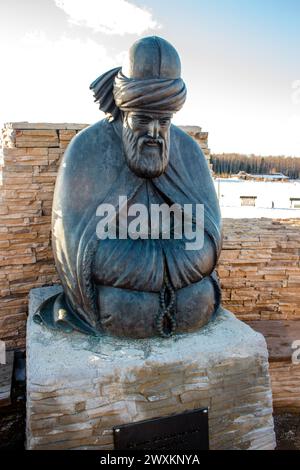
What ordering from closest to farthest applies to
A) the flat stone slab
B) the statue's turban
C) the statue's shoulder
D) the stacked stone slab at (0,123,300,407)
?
1. the statue's turban
2. the statue's shoulder
3. the flat stone slab
4. the stacked stone slab at (0,123,300,407)

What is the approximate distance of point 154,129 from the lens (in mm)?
2043

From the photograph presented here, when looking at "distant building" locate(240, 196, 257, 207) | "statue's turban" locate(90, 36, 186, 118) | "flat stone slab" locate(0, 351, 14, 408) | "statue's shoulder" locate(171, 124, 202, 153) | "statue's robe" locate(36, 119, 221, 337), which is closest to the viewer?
"statue's turban" locate(90, 36, 186, 118)

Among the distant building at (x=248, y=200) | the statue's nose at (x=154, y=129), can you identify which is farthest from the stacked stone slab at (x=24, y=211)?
the distant building at (x=248, y=200)

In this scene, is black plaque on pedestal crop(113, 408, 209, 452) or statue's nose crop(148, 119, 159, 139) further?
statue's nose crop(148, 119, 159, 139)

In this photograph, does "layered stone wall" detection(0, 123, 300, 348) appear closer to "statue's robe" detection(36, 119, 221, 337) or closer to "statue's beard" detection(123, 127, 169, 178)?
"statue's robe" detection(36, 119, 221, 337)

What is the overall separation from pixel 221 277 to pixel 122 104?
1.83 m

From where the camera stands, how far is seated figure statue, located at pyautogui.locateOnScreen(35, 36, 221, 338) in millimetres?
2008

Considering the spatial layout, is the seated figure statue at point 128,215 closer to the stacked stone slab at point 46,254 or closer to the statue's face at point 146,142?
the statue's face at point 146,142

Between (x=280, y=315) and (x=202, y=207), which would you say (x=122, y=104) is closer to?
(x=202, y=207)

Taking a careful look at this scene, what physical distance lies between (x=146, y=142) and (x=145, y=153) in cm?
6

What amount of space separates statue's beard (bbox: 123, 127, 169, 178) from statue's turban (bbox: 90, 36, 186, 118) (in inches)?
5.9

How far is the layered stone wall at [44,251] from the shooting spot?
302cm

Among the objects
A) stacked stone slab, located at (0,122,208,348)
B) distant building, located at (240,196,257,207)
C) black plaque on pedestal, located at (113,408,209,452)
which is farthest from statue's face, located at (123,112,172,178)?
distant building, located at (240,196,257,207)

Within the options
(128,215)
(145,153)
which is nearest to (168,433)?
(128,215)
